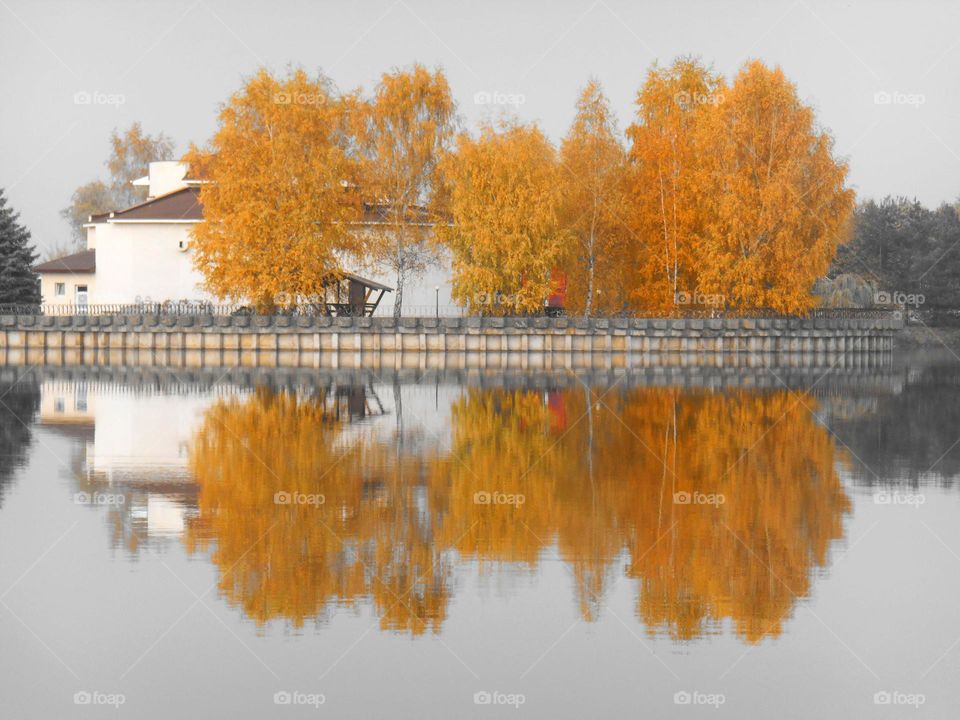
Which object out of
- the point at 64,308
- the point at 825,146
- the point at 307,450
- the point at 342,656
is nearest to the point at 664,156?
the point at 825,146

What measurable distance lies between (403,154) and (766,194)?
15937 millimetres

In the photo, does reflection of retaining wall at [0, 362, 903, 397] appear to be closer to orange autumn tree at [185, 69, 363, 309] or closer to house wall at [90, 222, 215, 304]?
orange autumn tree at [185, 69, 363, 309]

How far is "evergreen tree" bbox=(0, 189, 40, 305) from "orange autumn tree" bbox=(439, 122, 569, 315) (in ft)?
76.5

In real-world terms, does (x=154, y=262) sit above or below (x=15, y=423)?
above

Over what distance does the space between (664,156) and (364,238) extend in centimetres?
1359

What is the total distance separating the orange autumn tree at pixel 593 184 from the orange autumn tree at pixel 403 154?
5913 mm

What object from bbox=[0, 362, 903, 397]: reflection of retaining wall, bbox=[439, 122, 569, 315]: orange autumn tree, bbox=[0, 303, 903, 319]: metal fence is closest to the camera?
bbox=[0, 362, 903, 397]: reflection of retaining wall

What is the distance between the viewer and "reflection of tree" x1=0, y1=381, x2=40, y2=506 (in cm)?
2090

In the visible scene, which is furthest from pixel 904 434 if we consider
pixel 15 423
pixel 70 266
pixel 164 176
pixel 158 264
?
pixel 164 176

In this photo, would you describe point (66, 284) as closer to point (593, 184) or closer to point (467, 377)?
point (593, 184)

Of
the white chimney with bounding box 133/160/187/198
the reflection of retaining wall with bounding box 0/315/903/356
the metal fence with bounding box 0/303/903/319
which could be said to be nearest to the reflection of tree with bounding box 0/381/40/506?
the reflection of retaining wall with bounding box 0/315/903/356

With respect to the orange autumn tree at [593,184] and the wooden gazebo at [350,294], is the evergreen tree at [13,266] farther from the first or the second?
the orange autumn tree at [593,184]

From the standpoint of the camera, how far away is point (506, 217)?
60.2m

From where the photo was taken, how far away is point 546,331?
60875 mm
